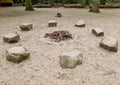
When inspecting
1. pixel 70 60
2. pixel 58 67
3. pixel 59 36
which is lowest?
pixel 58 67

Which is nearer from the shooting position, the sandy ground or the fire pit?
the sandy ground

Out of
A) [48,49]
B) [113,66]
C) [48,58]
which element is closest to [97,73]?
[113,66]

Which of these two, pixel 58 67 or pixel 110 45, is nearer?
pixel 58 67

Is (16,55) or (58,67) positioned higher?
(16,55)

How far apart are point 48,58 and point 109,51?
4.20 feet

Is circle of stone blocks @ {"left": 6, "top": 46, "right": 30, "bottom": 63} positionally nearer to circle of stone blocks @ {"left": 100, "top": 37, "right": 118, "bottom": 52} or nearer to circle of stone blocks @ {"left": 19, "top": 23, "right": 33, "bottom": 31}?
circle of stone blocks @ {"left": 100, "top": 37, "right": 118, "bottom": 52}

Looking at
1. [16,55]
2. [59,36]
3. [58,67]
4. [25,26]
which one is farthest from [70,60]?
[25,26]

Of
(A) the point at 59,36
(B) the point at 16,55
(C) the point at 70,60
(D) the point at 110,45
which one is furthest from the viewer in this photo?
(A) the point at 59,36

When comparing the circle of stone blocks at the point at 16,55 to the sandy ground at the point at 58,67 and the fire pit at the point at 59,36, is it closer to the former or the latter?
the sandy ground at the point at 58,67

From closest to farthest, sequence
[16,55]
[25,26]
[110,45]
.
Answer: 1. [16,55]
2. [110,45]
3. [25,26]

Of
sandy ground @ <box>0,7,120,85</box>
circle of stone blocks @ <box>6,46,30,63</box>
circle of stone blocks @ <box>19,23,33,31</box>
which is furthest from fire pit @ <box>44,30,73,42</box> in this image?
circle of stone blocks @ <box>6,46,30,63</box>

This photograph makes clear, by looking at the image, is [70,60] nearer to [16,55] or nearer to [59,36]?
[16,55]

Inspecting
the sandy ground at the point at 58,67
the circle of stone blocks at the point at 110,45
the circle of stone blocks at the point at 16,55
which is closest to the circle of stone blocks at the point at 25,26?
the sandy ground at the point at 58,67

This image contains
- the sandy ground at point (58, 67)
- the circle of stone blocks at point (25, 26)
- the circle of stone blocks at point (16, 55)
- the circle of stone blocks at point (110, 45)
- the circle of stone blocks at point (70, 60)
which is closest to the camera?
the sandy ground at point (58, 67)
